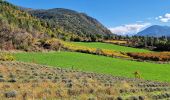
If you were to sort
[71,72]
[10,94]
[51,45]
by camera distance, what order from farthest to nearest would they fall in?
[51,45]
[71,72]
[10,94]

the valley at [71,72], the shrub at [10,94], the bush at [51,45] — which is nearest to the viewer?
the shrub at [10,94]

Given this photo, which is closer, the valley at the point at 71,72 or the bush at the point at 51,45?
the valley at the point at 71,72

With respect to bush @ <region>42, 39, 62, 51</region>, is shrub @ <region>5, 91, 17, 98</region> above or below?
above

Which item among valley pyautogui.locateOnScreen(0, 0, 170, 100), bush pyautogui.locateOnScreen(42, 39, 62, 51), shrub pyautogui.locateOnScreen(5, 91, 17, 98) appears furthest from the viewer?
bush pyautogui.locateOnScreen(42, 39, 62, 51)

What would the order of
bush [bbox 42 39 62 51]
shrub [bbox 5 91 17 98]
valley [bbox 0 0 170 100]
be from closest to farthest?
shrub [bbox 5 91 17 98] → valley [bbox 0 0 170 100] → bush [bbox 42 39 62 51]

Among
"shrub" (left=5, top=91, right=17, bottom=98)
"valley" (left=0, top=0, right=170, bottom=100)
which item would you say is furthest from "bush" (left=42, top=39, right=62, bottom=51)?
"shrub" (left=5, top=91, right=17, bottom=98)

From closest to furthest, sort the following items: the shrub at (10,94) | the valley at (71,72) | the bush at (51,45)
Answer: the shrub at (10,94) → the valley at (71,72) → the bush at (51,45)

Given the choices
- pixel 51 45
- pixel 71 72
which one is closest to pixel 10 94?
pixel 71 72

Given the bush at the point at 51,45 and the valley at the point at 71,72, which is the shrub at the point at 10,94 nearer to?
the valley at the point at 71,72

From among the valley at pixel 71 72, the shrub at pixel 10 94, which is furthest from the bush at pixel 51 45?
the shrub at pixel 10 94

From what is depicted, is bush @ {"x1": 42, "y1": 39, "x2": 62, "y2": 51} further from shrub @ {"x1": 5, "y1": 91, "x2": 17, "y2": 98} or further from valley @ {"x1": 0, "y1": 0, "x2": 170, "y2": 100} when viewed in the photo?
shrub @ {"x1": 5, "y1": 91, "x2": 17, "y2": 98}

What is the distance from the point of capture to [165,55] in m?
105

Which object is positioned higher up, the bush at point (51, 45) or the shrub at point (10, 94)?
the shrub at point (10, 94)

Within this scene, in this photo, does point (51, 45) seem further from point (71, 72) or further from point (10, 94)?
point (10, 94)
